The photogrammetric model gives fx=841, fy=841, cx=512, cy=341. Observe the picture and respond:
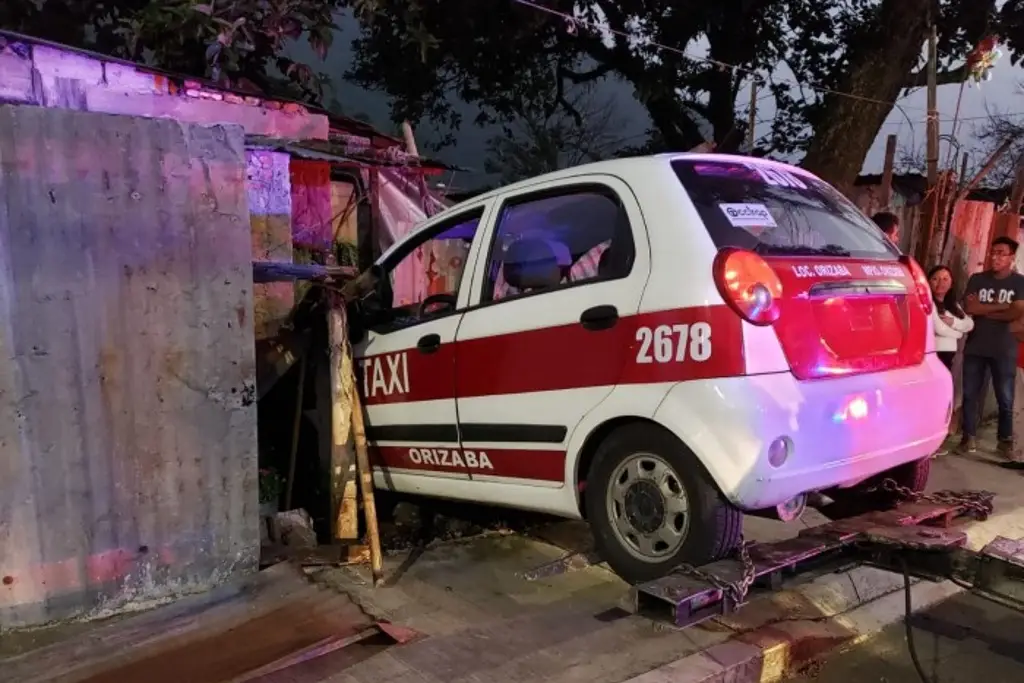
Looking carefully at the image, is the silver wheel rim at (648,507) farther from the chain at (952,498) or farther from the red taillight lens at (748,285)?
the chain at (952,498)

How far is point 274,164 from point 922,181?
28.1ft

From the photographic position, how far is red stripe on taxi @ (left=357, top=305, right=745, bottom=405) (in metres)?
3.25

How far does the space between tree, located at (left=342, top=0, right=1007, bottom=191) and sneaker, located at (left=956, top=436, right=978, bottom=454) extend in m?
3.43

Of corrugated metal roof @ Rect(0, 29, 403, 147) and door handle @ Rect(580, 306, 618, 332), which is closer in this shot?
door handle @ Rect(580, 306, 618, 332)

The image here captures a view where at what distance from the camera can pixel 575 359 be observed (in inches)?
147

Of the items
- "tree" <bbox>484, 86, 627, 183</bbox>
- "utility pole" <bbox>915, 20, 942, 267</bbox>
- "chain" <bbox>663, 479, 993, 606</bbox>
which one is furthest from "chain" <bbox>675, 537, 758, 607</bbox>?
"tree" <bbox>484, 86, 627, 183</bbox>

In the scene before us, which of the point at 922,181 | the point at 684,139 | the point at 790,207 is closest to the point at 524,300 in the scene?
the point at 790,207

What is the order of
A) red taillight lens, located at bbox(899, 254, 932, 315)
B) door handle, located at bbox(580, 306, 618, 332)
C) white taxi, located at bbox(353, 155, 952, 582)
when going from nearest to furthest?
white taxi, located at bbox(353, 155, 952, 582)
door handle, located at bbox(580, 306, 618, 332)
red taillight lens, located at bbox(899, 254, 932, 315)

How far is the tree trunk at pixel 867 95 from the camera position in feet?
30.9

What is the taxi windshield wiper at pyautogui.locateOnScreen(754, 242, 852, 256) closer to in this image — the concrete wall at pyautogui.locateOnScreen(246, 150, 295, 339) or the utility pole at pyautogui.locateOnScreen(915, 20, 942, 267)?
the concrete wall at pyautogui.locateOnScreen(246, 150, 295, 339)

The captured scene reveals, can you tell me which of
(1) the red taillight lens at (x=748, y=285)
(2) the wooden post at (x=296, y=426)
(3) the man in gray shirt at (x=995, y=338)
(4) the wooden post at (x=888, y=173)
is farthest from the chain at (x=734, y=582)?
(4) the wooden post at (x=888, y=173)

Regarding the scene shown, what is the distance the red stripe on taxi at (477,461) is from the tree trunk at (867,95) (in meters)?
6.61

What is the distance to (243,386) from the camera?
13.4ft

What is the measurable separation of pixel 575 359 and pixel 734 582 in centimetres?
114
